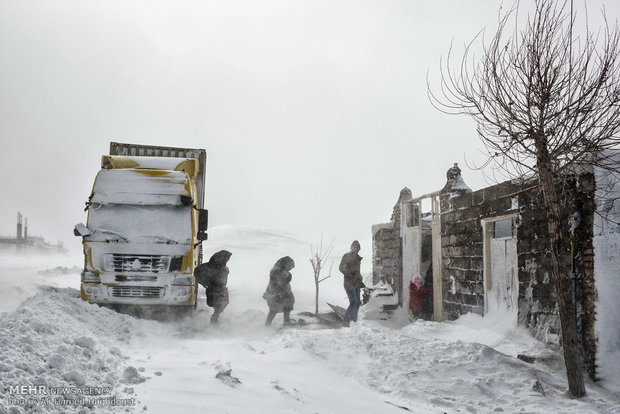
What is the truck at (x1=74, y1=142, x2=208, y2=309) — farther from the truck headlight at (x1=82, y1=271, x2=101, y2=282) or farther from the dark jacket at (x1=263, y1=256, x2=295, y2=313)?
the dark jacket at (x1=263, y1=256, x2=295, y2=313)

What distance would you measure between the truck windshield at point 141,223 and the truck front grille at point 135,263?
1.00 feet

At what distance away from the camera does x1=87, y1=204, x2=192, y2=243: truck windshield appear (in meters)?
9.22

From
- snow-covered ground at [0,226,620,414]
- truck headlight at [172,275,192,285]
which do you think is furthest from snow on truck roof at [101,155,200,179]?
snow-covered ground at [0,226,620,414]

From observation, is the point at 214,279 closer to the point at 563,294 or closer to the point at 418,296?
the point at 418,296

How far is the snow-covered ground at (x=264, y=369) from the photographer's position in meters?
4.11

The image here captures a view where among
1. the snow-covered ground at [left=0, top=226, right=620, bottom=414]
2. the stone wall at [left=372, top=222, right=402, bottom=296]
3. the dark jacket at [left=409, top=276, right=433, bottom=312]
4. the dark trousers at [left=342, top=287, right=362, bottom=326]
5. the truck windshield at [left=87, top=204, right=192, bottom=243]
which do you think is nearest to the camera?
the snow-covered ground at [left=0, top=226, right=620, bottom=414]

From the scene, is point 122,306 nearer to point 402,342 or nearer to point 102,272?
point 102,272

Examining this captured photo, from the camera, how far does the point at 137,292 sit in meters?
9.11

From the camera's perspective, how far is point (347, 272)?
10.9 metres

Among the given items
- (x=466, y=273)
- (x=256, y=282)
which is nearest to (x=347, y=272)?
(x=466, y=273)

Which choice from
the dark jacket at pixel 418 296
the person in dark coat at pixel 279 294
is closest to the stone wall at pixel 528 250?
the dark jacket at pixel 418 296

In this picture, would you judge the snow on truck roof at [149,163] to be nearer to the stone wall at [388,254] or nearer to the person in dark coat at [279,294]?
the person in dark coat at [279,294]

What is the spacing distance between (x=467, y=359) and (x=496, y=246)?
3.20 metres

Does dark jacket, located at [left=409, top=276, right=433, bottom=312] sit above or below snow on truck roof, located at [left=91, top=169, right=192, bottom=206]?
below
